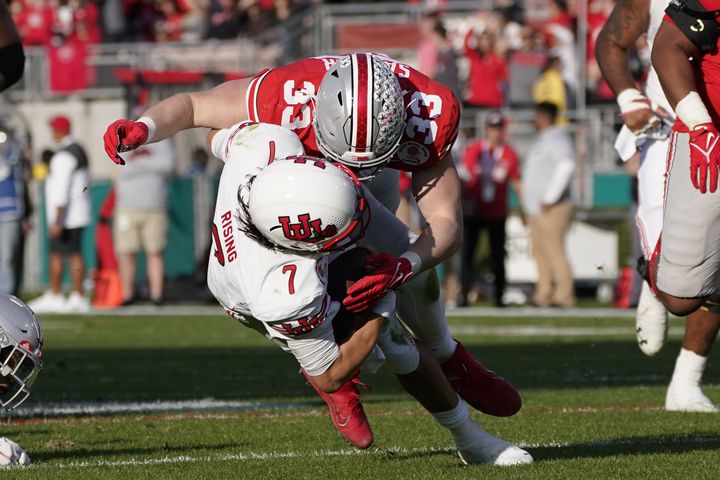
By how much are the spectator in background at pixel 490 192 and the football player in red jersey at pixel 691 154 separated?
8.01 m

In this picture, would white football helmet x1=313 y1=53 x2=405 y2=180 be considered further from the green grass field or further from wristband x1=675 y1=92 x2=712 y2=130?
wristband x1=675 y1=92 x2=712 y2=130

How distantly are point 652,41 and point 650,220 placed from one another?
790mm

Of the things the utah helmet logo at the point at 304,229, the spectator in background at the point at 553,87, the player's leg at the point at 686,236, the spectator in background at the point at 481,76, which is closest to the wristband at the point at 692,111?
the player's leg at the point at 686,236

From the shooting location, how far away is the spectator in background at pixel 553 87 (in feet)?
51.2

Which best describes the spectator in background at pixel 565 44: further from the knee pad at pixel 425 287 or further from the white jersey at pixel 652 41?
the knee pad at pixel 425 287

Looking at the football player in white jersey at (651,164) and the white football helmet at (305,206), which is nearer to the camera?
the white football helmet at (305,206)

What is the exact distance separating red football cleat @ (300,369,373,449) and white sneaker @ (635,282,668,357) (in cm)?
237

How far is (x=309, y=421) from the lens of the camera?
231 inches

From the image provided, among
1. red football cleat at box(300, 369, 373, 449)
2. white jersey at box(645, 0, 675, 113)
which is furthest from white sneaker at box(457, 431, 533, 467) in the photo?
white jersey at box(645, 0, 675, 113)

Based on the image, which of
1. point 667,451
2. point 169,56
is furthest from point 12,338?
point 169,56

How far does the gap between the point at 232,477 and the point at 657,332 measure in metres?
2.67

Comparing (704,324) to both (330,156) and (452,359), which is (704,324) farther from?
(330,156)

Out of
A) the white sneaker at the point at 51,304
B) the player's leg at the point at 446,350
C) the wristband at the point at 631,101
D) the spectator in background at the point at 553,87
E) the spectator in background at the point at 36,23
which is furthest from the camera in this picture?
the spectator in background at the point at 36,23

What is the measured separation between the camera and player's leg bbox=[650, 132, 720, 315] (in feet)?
16.8
